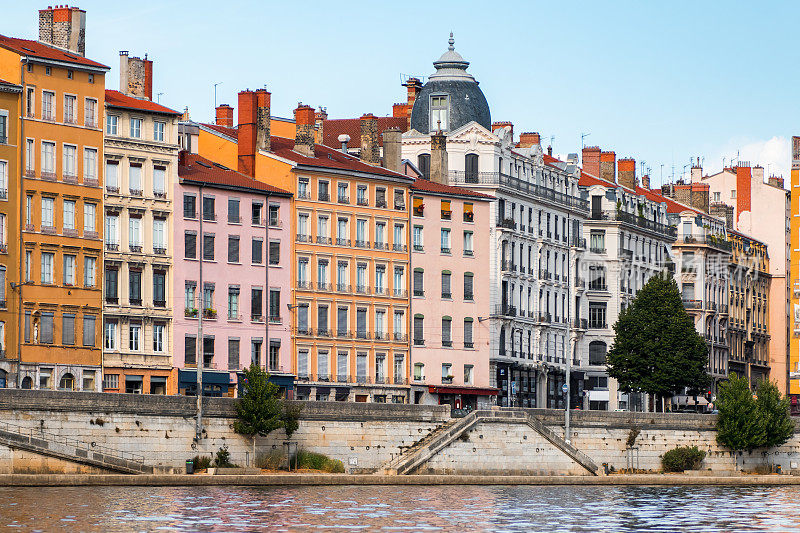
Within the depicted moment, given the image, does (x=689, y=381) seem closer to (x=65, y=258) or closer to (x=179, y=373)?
(x=179, y=373)

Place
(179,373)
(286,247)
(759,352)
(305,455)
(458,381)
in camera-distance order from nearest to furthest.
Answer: (305,455)
(179,373)
(286,247)
(458,381)
(759,352)

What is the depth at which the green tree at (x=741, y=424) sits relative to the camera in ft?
373

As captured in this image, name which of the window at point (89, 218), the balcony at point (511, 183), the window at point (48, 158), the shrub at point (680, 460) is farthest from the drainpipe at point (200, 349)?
the shrub at point (680, 460)

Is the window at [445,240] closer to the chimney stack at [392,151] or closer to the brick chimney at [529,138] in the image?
the chimney stack at [392,151]

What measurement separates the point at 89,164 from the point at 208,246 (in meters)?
9.12

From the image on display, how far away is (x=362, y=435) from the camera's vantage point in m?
100

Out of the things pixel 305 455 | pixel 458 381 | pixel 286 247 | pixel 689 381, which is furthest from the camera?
pixel 689 381

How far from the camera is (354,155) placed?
127000mm

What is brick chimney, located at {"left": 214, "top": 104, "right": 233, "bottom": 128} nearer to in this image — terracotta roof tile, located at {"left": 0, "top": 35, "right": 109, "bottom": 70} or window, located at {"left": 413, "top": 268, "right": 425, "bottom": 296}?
window, located at {"left": 413, "top": 268, "right": 425, "bottom": 296}

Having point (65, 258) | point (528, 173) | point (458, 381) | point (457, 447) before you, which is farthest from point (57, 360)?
point (528, 173)

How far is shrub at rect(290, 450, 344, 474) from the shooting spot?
97188 mm

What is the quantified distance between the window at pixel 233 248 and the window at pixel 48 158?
41.6 feet

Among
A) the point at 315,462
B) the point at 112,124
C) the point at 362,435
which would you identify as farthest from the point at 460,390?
the point at 112,124

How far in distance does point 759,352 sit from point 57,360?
8269 centimetres
